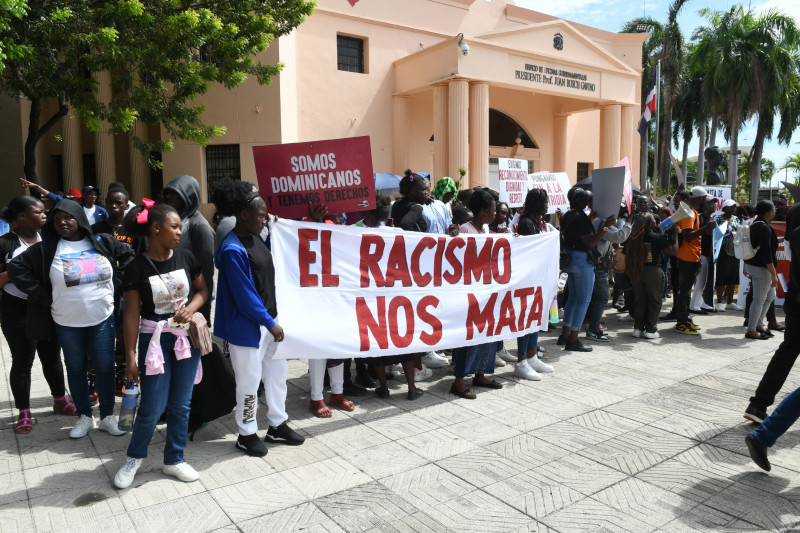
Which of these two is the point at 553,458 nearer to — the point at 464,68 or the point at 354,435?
the point at 354,435

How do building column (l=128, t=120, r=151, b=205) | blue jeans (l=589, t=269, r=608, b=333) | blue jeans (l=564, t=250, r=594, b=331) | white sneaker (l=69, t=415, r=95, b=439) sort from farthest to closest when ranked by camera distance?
1. building column (l=128, t=120, r=151, b=205)
2. blue jeans (l=589, t=269, r=608, b=333)
3. blue jeans (l=564, t=250, r=594, b=331)
4. white sneaker (l=69, t=415, r=95, b=439)

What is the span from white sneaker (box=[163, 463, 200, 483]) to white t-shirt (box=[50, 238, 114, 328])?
1.29 meters

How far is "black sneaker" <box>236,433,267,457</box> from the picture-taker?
398cm

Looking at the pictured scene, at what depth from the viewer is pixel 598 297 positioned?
7391 millimetres

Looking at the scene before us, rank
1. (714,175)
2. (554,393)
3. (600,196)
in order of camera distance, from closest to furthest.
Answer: (554,393), (600,196), (714,175)

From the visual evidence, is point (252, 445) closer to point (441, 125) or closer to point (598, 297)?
point (598, 297)

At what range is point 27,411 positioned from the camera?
4516mm

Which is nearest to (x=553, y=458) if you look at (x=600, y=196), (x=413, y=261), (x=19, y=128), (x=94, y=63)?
(x=413, y=261)

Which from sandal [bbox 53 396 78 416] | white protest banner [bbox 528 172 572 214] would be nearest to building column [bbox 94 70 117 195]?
white protest banner [bbox 528 172 572 214]

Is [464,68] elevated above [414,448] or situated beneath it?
elevated above

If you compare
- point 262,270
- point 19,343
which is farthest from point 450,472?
point 19,343

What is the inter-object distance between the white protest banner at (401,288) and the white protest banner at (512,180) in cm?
401

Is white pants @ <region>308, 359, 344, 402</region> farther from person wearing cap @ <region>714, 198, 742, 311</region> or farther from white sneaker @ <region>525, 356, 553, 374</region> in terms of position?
person wearing cap @ <region>714, 198, 742, 311</region>

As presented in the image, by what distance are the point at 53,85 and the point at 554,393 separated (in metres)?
10.6
